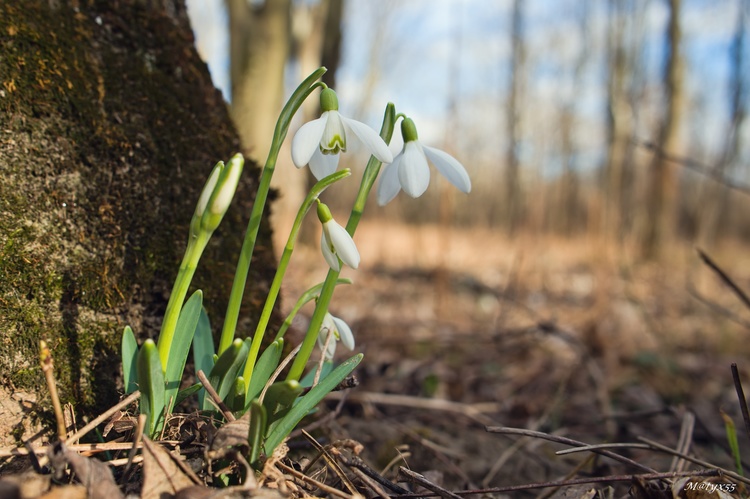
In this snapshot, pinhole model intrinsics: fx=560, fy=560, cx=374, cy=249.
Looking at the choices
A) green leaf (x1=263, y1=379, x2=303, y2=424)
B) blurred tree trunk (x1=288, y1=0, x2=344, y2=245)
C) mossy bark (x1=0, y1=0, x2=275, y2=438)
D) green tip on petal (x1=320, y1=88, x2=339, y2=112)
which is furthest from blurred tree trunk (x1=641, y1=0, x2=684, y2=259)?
green leaf (x1=263, y1=379, x2=303, y2=424)

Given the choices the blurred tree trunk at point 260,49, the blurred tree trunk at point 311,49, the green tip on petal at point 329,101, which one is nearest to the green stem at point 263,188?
the green tip on petal at point 329,101

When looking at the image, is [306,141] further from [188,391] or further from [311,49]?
[311,49]

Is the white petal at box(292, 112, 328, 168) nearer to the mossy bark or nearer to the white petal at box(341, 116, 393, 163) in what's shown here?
the white petal at box(341, 116, 393, 163)

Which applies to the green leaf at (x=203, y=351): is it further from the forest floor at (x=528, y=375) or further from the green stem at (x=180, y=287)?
the forest floor at (x=528, y=375)

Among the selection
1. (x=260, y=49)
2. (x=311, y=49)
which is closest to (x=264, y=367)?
(x=260, y=49)

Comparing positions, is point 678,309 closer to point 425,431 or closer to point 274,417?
point 425,431

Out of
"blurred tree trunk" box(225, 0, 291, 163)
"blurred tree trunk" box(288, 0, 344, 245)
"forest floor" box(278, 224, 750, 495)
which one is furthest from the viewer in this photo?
"blurred tree trunk" box(288, 0, 344, 245)

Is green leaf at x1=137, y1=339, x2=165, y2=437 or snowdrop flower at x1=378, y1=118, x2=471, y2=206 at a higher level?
snowdrop flower at x1=378, y1=118, x2=471, y2=206
